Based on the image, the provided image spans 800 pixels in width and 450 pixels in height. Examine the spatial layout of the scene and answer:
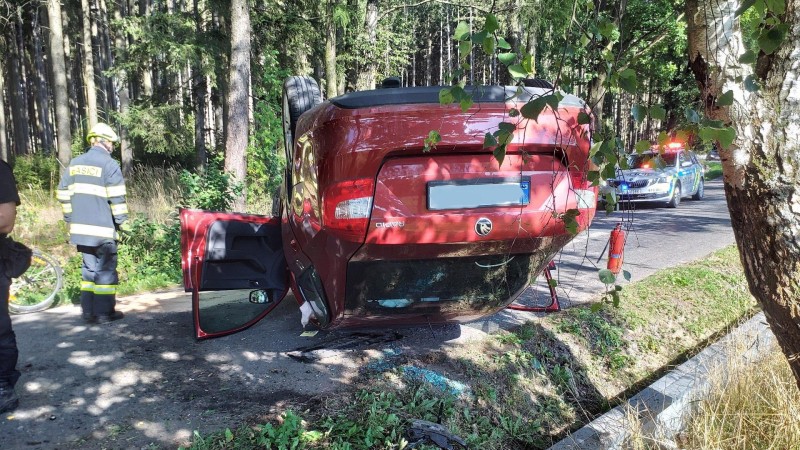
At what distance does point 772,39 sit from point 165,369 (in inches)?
146

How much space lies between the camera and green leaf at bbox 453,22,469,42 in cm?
146

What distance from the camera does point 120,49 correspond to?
13.5m

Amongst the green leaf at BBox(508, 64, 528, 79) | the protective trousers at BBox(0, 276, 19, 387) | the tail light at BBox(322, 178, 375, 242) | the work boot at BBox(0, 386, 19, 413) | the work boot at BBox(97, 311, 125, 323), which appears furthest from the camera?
the work boot at BBox(97, 311, 125, 323)

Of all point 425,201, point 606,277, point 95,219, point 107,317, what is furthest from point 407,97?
point 107,317

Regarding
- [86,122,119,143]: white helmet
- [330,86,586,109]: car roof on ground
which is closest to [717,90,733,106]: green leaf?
[330,86,586,109]: car roof on ground

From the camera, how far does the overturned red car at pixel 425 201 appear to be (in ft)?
8.36

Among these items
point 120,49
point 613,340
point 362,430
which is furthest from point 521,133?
point 120,49

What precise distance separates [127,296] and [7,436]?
337cm

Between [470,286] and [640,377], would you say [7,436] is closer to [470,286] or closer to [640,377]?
[470,286]

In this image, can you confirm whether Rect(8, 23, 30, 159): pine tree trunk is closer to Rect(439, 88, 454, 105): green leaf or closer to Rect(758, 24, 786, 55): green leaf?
Rect(439, 88, 454, 105): green leaf

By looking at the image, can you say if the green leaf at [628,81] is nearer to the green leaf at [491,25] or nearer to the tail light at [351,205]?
the green leaf at [491,25]

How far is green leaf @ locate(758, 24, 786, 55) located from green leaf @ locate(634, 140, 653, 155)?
373mm

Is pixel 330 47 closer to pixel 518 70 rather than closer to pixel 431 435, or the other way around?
pixel 431 435

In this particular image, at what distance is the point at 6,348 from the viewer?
3193 mm
